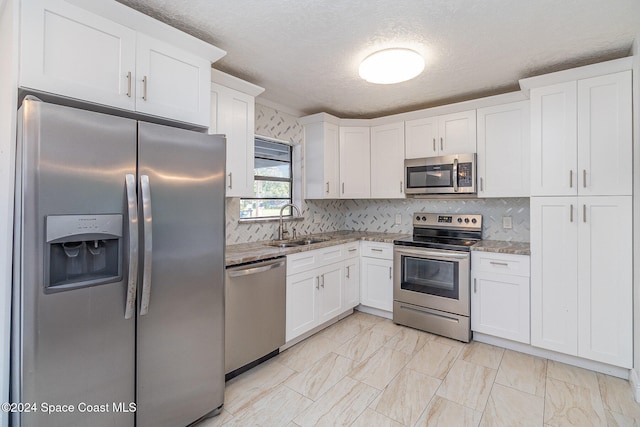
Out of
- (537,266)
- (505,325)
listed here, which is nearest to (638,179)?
(537,266)

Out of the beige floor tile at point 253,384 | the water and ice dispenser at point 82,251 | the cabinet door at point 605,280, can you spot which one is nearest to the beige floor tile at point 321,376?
the beige floor tile at point 253,384

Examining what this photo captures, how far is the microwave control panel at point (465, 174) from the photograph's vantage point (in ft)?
10.2

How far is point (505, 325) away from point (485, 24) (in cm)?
245

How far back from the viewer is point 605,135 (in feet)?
7.58

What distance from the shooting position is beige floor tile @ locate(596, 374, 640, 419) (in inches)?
76.4

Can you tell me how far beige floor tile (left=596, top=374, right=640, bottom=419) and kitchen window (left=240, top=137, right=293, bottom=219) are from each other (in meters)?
3.10

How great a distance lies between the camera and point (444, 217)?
11.7 feet

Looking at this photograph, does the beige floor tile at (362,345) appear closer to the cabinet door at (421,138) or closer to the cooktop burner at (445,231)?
the cooktop burner at (445,231)

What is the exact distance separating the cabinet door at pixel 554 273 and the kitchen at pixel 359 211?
2.01ft

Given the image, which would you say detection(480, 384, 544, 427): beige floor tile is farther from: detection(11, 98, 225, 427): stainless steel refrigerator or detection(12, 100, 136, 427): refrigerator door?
detection(12, 100, 136, 427): refrigerator door

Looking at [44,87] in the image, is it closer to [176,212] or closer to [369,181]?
[176,212]

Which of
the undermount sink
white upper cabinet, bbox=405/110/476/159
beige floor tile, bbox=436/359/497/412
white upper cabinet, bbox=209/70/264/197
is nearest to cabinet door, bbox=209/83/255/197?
white upper cabinet, bbox=209/70/264/197

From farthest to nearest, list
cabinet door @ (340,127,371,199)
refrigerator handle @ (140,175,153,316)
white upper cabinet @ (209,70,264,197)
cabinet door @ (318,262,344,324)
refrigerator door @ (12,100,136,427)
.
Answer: cabinet door @ (340,127,371,199)
cabinet door @ (318,262,344,324)
white upper cabinet @ (209,70,264,197)
refrigerator handle @ (140,175,153,316)
refrigerator door @ (12,100,136,427)

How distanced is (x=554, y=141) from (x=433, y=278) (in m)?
1.59
